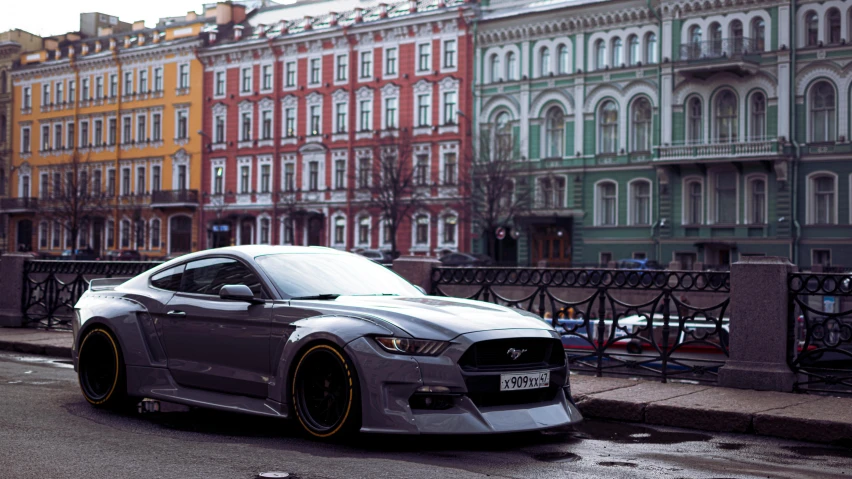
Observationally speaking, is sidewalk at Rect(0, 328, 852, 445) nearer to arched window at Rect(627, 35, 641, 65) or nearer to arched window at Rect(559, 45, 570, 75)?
arched window at Rect(627, 35, 641, 65)

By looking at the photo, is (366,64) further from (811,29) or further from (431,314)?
(431,314)

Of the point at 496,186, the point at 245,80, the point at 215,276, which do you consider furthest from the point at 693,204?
the point at 215,276

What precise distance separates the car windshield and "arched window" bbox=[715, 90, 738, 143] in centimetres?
4328

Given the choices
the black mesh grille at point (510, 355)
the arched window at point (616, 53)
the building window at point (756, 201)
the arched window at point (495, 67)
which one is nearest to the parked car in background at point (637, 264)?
the building window at point (756, 201)

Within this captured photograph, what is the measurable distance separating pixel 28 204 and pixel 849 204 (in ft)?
183

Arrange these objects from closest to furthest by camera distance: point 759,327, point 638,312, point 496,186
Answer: point 759,327 → point 638,312 → point 496,186

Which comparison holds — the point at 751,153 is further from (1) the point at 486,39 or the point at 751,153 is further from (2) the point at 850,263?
(1) the point at 486,39

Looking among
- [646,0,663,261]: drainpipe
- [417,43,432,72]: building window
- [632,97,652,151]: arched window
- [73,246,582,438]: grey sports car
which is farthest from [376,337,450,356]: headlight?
[417,43,432,72]: building window

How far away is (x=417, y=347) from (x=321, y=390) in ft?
2.62

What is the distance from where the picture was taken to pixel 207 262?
8.89 meters

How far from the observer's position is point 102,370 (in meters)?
9.29

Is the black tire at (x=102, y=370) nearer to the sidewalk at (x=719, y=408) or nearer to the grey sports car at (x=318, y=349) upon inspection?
the grey sports car at (x=318, y=349)

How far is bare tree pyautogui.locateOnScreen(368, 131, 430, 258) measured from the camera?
5803 cm

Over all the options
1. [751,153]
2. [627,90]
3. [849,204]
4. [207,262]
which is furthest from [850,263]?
[207,262]
